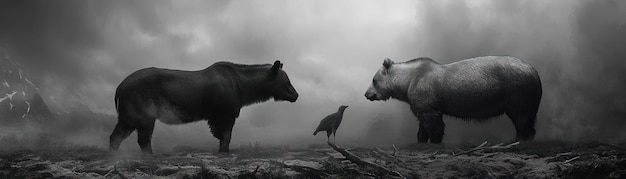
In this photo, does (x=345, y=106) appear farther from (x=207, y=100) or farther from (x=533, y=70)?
(x=533, y=70)

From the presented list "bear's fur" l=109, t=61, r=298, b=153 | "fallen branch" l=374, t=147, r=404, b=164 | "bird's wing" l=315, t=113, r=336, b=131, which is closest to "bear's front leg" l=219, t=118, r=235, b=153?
"bear's fur" l=109, t=61, r=298, b=153

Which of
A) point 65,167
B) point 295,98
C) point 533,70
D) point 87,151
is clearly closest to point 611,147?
point 533,70

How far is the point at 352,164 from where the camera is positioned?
10.5 m

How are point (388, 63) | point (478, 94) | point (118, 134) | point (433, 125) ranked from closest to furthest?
point (118, 134) → point (478, 94) → point (433, 125) → point (388, 63)

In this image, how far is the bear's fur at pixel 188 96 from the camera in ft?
42.7

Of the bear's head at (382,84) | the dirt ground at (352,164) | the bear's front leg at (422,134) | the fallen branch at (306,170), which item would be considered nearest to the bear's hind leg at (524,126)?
the dirt ground at (352,164)

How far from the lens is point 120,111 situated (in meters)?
13.2

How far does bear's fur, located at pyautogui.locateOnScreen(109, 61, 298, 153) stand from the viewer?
13.0m

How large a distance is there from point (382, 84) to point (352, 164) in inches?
273

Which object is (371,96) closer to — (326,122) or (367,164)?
(326,122)

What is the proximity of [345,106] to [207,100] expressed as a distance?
4431mm

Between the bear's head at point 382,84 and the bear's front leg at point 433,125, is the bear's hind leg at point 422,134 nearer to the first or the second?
the bear's front leg at point 433,125

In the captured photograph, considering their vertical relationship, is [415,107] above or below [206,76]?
below

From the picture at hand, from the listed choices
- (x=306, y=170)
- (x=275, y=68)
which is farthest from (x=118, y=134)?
(x=306, y=170)
